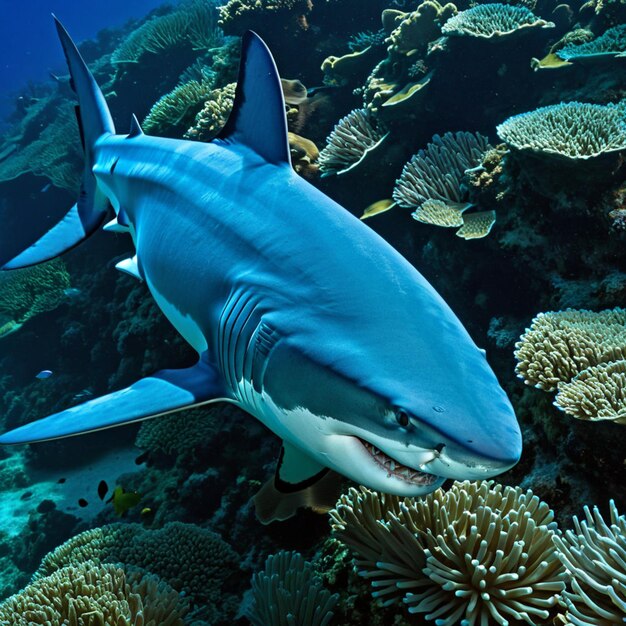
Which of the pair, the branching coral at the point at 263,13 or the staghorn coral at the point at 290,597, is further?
the branching coral at the point at 263,13

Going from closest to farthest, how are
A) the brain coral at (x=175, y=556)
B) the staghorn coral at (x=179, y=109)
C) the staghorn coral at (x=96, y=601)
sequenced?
the staghorn coral at (x=96, y=601) < the brain coral at (x=175, y=556) < the staghorn coral at (x=179, y=109)

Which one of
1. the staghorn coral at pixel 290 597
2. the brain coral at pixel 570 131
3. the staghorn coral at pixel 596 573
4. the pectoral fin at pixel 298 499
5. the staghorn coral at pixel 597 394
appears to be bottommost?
the pectoral fin at pixel 298 499

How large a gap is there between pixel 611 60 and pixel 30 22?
11553 centimetres

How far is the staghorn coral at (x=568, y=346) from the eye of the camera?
3.13m

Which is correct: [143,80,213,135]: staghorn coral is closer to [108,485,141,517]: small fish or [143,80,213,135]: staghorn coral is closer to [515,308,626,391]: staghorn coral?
[108,485,141,517]: small fish

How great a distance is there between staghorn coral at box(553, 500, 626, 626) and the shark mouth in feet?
2.00

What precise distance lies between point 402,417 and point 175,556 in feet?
11.8

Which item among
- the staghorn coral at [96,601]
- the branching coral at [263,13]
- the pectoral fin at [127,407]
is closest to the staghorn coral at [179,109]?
the branching coral at [263,13]

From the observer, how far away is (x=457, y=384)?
1.46 m

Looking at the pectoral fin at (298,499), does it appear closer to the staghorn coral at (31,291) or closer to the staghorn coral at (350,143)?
the staghorn coral at (350,143)

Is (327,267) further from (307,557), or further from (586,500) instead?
(307,557)

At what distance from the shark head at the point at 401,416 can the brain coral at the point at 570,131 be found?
3.26 metres

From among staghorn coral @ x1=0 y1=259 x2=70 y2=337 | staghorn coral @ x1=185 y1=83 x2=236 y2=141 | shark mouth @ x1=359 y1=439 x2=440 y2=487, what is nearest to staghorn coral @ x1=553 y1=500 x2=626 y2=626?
shark mouth @ x1=359 y1=439 x2=440 y2=487

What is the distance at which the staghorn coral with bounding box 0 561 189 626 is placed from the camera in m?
2.78
